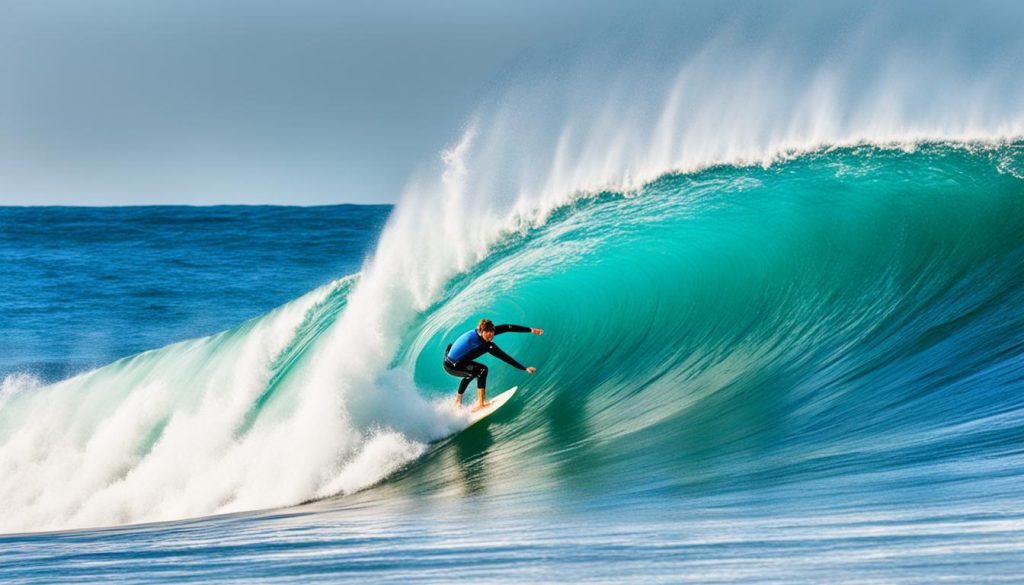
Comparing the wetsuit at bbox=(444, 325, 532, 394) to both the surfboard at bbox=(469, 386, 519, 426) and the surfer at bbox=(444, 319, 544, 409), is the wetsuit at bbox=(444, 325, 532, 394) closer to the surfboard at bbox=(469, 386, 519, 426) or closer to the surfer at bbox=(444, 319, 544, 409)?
the surfer at bbox=(444, 319, 544, 409)

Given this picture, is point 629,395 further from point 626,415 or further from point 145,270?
point 145,270

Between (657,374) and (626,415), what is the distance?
1.03m

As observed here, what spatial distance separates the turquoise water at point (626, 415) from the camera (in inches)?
134

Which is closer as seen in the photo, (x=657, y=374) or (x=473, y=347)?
(x=473, y=347)

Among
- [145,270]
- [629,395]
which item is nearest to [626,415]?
[629,395]

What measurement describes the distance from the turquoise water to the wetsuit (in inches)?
17.6

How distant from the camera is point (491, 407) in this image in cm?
912

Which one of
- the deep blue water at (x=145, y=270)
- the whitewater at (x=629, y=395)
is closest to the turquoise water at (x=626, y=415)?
the whitewater at (x=629, y=395)

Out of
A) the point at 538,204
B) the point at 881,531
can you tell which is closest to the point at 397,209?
the point at 538,204

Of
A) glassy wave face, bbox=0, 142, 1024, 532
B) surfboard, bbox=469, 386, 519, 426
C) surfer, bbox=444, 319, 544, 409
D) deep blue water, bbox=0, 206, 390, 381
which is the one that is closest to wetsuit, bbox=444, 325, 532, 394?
surfer, bbox=444, 319, 544, 409

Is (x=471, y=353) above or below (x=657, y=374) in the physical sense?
above

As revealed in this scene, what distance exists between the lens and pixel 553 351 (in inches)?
412

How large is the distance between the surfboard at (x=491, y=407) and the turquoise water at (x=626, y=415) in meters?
0.09

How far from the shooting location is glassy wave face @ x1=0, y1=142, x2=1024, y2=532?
559 cm
